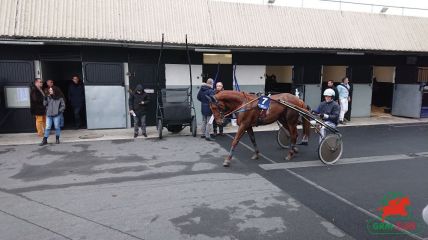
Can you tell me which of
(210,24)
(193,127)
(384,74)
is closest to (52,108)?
(193,127)

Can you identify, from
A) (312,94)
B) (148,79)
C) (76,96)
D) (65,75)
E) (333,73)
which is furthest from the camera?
(333,73)

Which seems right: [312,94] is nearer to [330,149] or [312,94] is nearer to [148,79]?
[330,149]

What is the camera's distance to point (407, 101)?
14695mm

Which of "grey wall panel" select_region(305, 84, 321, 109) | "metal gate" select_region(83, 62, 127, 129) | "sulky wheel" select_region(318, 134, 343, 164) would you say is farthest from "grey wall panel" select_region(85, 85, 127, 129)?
"grey wall panel" select_region(305, 84, 321, 109)

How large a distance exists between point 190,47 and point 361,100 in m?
8.95

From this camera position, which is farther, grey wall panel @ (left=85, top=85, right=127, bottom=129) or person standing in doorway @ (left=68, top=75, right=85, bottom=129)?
person standing in doorway @ (left=68, top=75, right=85, bottom=129)

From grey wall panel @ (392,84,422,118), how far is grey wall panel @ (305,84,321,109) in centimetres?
457

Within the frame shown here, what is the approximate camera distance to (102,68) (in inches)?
437

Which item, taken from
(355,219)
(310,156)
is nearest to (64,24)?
(310,156)

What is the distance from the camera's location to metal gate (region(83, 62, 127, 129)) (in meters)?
11.0

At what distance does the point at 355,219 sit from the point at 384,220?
44cm

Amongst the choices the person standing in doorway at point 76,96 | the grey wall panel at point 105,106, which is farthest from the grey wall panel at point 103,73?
the person standing in doorway at point 76,96

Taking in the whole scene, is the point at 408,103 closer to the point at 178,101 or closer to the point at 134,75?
the point at 178,101

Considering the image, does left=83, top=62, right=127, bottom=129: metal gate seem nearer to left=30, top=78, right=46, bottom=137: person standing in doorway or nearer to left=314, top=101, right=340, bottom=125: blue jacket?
left=30, top=78, right=46, bottom=137: person standing in doorway
